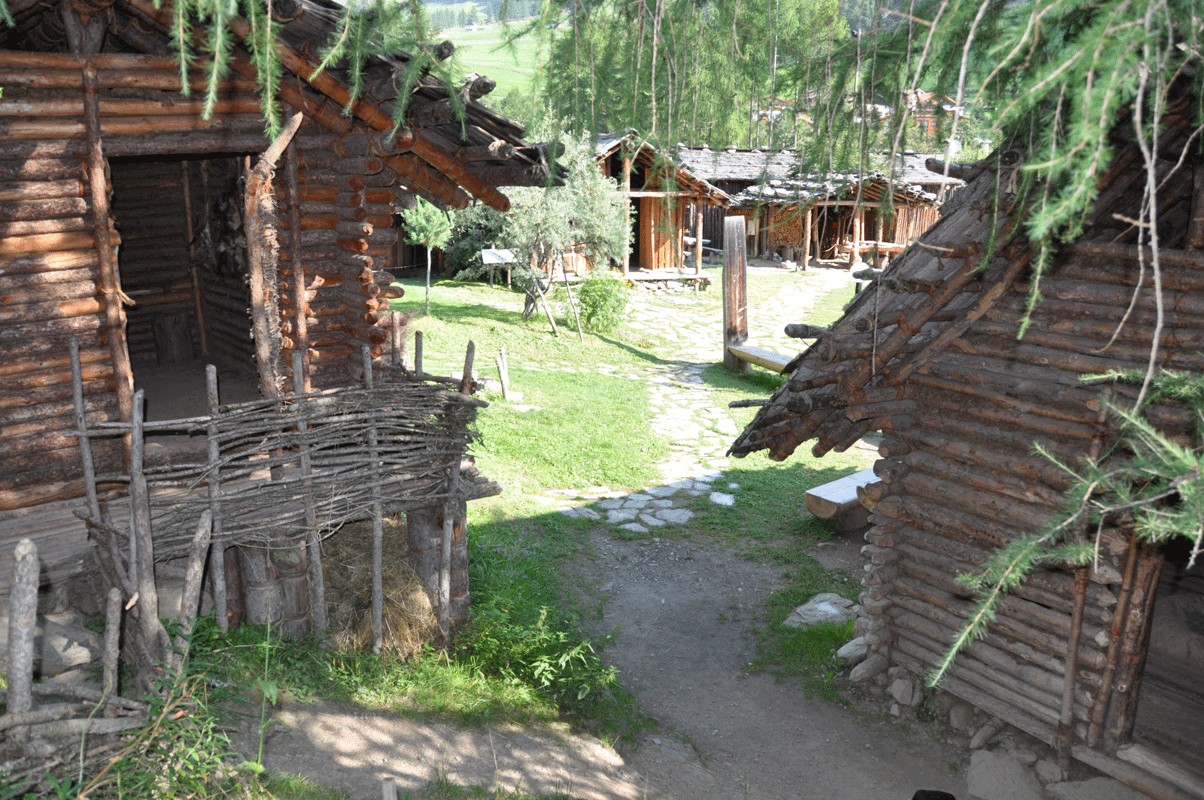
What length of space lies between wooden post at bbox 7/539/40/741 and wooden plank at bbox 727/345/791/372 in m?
13.3

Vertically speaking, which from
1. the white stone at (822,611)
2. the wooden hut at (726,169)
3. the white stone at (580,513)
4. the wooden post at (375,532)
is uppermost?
the wooden hut at (726,169)

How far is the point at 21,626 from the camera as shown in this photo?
154 inches

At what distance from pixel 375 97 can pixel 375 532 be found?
3.08 m

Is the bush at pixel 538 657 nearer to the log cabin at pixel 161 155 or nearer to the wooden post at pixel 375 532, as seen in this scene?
the wooden post at pixel 375 532

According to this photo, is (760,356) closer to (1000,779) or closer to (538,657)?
(538,657)

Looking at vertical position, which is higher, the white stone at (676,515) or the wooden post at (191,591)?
the wooden post at (191,591)

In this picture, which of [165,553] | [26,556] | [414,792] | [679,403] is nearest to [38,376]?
[165,553]

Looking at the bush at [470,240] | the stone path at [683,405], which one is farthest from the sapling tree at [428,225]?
the stone path at [683,405]

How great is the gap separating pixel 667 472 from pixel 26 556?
8874mm

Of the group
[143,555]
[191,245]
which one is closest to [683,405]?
[191,245]

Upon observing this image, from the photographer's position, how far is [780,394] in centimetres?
708

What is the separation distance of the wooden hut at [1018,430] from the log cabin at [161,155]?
9.50ft

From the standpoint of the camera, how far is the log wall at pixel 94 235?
542cm

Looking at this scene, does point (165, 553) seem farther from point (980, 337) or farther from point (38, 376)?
point (980, 337)
